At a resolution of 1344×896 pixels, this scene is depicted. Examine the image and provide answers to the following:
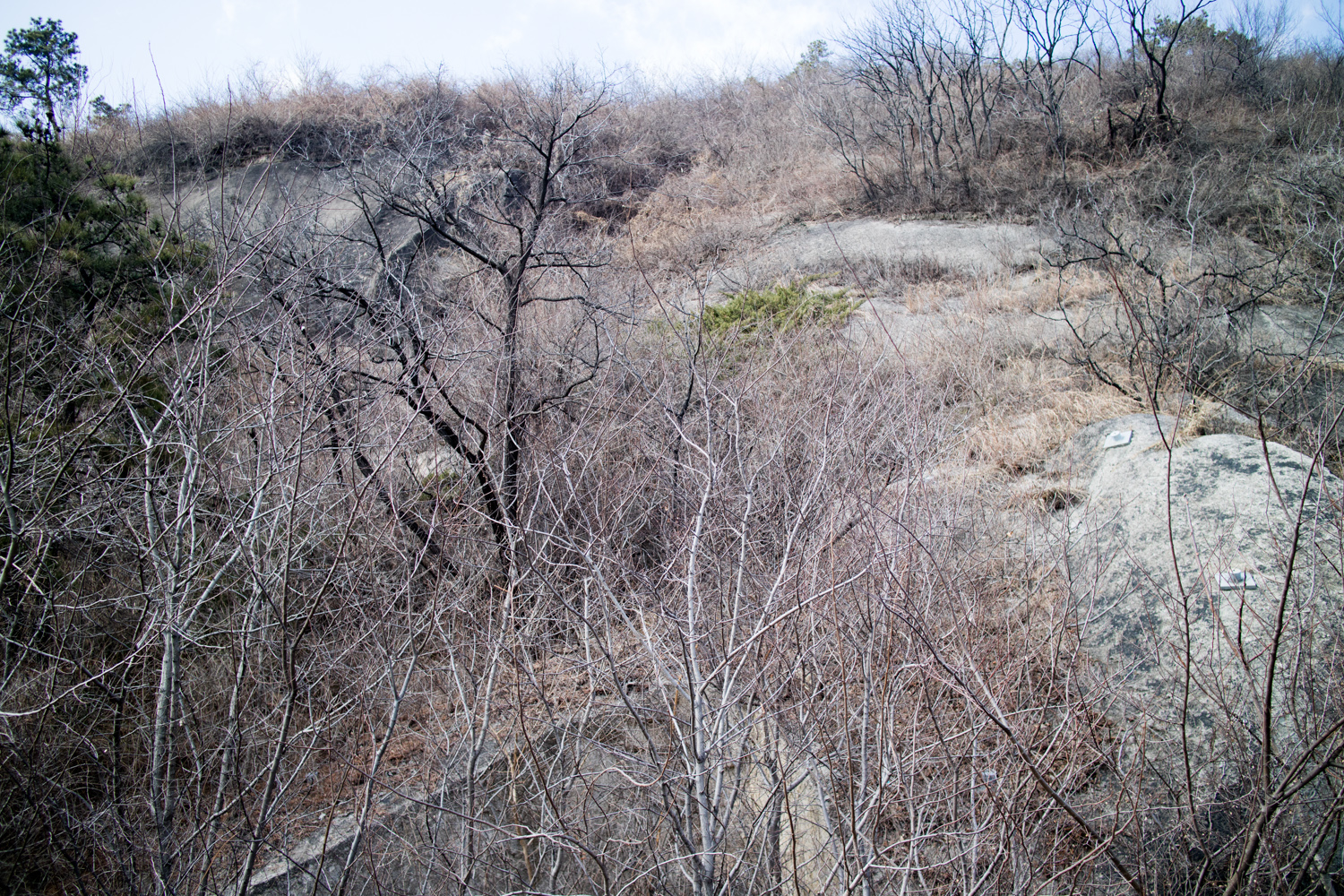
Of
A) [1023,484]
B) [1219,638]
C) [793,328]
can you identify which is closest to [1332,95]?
[793,328]

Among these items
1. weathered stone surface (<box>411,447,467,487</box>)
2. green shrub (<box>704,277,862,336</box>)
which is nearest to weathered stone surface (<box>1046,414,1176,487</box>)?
green shrub (<box>704,277,862,336</box>)

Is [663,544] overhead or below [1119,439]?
below

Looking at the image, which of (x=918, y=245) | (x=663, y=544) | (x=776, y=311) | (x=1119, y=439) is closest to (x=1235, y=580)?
(x=1119, y=439)

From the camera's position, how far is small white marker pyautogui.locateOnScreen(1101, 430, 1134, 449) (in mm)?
4637

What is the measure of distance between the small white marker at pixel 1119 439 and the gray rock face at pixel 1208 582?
Result: 1.8 inches

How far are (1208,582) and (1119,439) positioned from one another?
9.08 ft

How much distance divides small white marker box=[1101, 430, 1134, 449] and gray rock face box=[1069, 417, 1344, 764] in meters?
0.05

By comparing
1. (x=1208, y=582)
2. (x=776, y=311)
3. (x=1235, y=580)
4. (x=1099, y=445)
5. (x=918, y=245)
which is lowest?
(x=1235, y=580)

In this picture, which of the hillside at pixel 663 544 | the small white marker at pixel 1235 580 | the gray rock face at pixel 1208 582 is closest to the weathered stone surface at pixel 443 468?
the hillside at pixel 663 544

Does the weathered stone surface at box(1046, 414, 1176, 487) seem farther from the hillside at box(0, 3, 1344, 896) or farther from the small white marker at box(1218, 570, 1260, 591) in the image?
the small white marker at box(1218, 570, 1260, 591)

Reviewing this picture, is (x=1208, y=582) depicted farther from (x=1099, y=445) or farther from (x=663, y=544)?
(x=1099, y=445)

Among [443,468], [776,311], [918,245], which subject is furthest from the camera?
[918,245]

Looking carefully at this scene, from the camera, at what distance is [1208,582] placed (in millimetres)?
2266

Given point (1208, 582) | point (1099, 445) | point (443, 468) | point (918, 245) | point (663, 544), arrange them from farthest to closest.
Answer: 1. point (918, 245)
2. point (443, 468)
3. point (1099, 445)
4. point (663, 544)
5. point (1208, 582)
